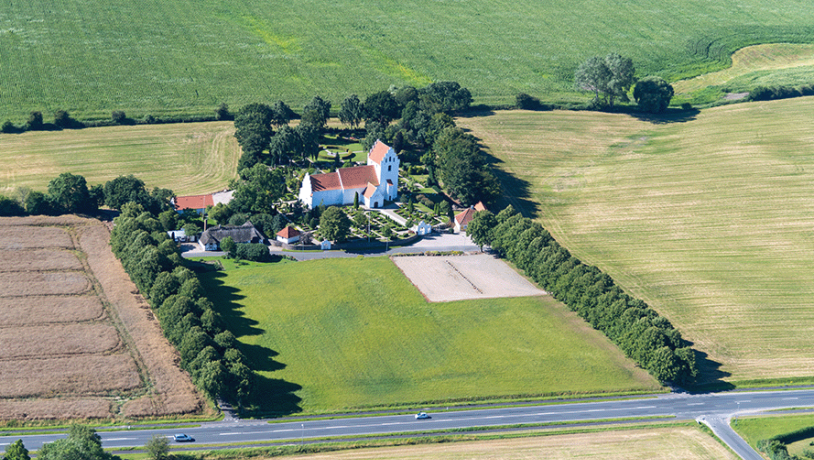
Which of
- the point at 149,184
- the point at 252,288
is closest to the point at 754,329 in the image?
the point at 252,288

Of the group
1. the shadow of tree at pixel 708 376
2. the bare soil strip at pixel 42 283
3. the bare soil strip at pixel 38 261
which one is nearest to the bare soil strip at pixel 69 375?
the bare soil strip at pixel 42 283

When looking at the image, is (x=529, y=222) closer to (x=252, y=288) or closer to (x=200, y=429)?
(x=252, y=288)

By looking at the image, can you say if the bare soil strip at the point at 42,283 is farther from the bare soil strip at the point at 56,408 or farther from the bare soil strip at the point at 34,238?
the bare soil strip at the point at 56,408

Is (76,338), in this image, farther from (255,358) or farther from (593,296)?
(593,296)

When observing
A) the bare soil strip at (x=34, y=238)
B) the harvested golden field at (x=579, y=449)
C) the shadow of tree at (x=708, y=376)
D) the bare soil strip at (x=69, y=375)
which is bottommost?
the harvested golden field at (x=579, y=449)

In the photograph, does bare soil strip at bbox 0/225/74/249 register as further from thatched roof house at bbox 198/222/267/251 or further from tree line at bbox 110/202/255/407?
thatched roof house at bbox 198/222/267/251

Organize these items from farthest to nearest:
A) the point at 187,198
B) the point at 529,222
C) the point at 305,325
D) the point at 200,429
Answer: the point at 187,198 → the point at 529,222 → the point at 305,325 → the point at 200,429
